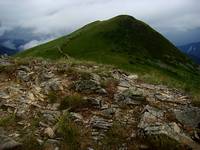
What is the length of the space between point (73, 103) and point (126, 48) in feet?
401

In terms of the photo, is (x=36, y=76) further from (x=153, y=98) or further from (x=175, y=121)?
(x=175, y=121)

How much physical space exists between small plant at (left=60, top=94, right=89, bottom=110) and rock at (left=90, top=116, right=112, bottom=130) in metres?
0.97


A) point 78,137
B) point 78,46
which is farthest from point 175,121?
point 78,46

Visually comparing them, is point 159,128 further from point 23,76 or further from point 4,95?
point 23,76

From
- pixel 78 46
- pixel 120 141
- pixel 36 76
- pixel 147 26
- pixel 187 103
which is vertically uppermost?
pixel 147 26

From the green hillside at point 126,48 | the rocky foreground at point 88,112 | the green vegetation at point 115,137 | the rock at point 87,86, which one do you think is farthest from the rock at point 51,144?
the green hillside at point 126,48

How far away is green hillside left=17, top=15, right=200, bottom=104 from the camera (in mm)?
124000

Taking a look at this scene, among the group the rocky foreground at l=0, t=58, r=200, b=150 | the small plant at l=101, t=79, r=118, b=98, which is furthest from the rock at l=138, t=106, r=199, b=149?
the small plant at l=101, t=79, r=118, b=98

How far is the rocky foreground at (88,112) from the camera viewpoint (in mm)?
12898

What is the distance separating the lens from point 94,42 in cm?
14038

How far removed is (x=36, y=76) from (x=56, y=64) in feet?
6.49

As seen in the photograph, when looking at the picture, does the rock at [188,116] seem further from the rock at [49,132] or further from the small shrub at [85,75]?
the rock at [49,132]

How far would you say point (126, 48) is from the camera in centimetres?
13662

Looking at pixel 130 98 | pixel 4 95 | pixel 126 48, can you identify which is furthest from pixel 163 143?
pixel 126 48
